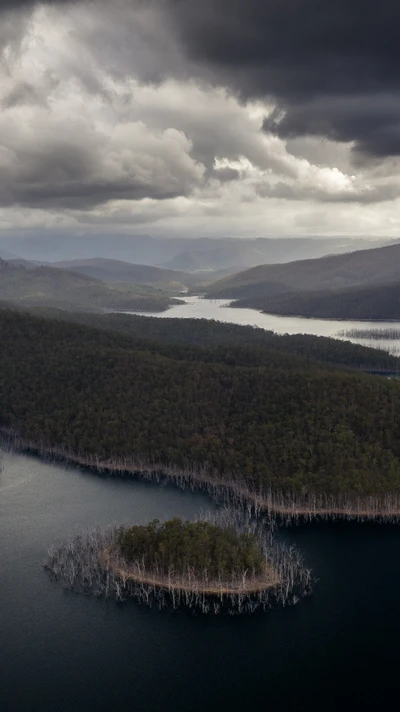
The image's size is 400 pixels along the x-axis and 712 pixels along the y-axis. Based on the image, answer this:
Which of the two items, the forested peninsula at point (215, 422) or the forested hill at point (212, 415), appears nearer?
the forested peninsula at point (215, 422)

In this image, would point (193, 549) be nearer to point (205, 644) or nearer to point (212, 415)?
point (205, 644)

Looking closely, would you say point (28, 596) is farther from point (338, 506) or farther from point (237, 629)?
point (338, 506)

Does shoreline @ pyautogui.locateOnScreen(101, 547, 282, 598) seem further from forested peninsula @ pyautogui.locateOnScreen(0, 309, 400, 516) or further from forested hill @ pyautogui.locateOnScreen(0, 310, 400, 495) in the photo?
forested hill @ pyautogui.locateOnScreen(0, 310, 400, 495)

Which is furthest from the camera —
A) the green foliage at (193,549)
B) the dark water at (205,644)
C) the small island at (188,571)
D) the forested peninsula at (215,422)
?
the forested peninsula at (215,422)

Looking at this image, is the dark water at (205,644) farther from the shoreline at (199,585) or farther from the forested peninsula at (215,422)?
the forested peninsula at (215,422)

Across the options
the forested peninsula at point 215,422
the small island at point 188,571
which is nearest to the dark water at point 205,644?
the small island at point 188,571

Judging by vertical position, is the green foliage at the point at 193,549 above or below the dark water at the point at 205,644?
above
